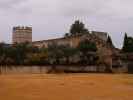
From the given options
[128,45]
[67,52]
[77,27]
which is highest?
[77,27]

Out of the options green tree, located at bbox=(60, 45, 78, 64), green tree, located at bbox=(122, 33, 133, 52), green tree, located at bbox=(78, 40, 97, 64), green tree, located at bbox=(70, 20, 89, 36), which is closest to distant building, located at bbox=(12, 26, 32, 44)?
Answer: green tree, located at bbox=(70, 20, 89, 36)

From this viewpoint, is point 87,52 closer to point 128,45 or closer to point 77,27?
point 128,45

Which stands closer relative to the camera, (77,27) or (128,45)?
(128,45)

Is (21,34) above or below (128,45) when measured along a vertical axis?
above

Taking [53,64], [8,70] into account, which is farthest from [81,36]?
[8,70]

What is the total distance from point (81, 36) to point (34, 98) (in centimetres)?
4543

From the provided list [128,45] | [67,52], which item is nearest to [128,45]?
[128,45]

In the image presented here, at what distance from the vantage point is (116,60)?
53.3 meters

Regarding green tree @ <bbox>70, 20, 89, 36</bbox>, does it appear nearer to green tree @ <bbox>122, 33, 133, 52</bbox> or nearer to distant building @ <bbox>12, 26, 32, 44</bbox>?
green tree @ <bbox>122, 33, 133, 52</bbox>

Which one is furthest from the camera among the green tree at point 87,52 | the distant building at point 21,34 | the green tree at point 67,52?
the distant building at point 21,34

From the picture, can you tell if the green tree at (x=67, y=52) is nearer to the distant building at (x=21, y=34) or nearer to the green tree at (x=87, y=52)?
the green tree at (x=87, y=52)

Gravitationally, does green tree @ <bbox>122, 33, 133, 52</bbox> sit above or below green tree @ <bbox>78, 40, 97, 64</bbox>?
above

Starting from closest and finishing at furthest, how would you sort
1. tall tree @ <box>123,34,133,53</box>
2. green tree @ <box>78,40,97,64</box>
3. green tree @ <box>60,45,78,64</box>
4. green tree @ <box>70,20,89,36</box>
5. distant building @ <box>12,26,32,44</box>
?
green tree @ <box>60,45,78,64</box> → green tree @ <box>78,40,97,64</box> → tall tree @ <box>123,34,133,53</box> → green tree @ <box>70,20,89,36</box> → distant building @ <box>12,26,32,44</box>

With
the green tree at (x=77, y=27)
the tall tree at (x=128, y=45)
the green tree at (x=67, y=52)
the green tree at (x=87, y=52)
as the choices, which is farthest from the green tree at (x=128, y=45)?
the green tree at (x=77, y=27)
